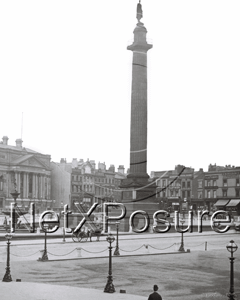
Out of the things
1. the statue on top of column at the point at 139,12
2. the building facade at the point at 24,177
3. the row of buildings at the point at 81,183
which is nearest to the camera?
the statue on top of column at the point at 139,12

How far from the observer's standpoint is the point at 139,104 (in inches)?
1831

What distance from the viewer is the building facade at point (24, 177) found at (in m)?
106

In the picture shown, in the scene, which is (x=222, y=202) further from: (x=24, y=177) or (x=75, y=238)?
(x=75, y=238)

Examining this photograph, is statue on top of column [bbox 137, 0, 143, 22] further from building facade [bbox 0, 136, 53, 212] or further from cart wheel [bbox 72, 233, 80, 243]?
building facade [bbox 0, 136, 53, 212]

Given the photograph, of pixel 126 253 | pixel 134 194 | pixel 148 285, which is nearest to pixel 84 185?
pixel 134 194

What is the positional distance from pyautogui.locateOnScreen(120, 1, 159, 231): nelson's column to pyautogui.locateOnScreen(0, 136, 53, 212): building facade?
200ft

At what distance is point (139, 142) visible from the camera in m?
46.5

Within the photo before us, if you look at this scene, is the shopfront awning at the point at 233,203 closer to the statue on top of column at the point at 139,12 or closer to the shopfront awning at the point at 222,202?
the shopfront awning at the point at 222,202

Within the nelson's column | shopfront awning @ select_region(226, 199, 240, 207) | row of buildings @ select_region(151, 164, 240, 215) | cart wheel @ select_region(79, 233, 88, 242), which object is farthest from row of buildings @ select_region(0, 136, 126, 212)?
cart wheel @ select_region(79, 233, 88, 242)

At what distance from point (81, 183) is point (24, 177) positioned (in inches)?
→ 577

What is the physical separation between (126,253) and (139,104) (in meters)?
20.7

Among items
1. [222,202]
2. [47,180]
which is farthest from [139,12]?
[47,180]

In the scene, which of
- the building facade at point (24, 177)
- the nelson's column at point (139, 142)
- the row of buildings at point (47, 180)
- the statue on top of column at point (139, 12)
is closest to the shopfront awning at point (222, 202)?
the row of buildings at point (47, 180)

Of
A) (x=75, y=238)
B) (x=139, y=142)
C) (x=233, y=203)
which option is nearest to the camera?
(x=75, y=238)
